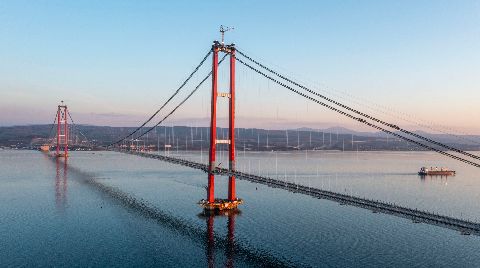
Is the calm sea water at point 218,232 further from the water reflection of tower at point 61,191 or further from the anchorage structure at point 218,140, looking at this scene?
the anchorage structure at point 218,140

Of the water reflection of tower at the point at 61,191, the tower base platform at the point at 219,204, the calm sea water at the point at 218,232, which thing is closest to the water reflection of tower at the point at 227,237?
the calm sea water at the point at 218,232

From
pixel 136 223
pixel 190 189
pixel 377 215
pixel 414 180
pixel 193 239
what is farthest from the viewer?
pixel 414 180

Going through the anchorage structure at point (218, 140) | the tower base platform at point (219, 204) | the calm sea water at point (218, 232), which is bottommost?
the calm sea water at point (218, 232)

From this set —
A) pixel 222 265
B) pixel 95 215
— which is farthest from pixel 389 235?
pixel 95 215

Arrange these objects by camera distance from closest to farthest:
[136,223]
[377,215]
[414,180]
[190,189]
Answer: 1. [136,223]
2. [377,215]
3. [190,189]
4. [414,180]

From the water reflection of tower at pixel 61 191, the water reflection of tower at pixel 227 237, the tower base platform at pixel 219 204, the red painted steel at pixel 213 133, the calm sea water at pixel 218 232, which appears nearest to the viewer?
the water reflection of tower at pixel 227 237

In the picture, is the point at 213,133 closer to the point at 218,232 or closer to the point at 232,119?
the point at 232,119

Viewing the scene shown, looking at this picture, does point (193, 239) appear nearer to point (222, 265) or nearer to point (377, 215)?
point (222, 265)

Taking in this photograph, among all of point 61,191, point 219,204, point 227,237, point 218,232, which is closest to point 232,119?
point 219,204
